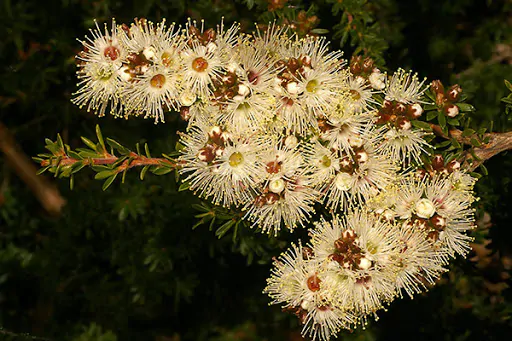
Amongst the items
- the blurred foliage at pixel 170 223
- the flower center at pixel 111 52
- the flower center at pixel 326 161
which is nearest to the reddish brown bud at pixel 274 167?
the flower center at pixel 326 161

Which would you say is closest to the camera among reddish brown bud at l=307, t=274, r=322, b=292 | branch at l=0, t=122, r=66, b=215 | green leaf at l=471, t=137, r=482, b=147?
reddish brown bud at l=307, t=274, r=322, b=292

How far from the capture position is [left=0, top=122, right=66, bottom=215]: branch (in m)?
3.66

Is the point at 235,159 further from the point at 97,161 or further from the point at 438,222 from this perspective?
the point at 438,222

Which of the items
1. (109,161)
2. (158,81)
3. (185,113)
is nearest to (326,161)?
(185,113)

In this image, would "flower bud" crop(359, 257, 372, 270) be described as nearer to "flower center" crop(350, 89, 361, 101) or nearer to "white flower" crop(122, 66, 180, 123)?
"flower center" crop(350, 89, 361, 101)

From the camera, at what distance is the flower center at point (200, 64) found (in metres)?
1.80

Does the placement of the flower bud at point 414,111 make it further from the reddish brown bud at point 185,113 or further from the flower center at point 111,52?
the flower center at point 111,52

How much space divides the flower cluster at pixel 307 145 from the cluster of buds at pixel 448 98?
4.9 inches

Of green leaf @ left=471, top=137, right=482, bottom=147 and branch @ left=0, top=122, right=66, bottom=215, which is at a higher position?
branch @ left=0, top=122, right=66, bottom=215

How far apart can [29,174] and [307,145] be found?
8.15 ft

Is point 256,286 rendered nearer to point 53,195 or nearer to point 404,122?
point 53,195

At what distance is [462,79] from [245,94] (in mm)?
1702

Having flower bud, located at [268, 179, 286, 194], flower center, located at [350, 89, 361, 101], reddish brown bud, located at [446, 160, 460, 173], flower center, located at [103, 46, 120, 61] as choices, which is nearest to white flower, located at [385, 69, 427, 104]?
flower center, located at [350, 89, 361, 101]

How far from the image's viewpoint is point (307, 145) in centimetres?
188
